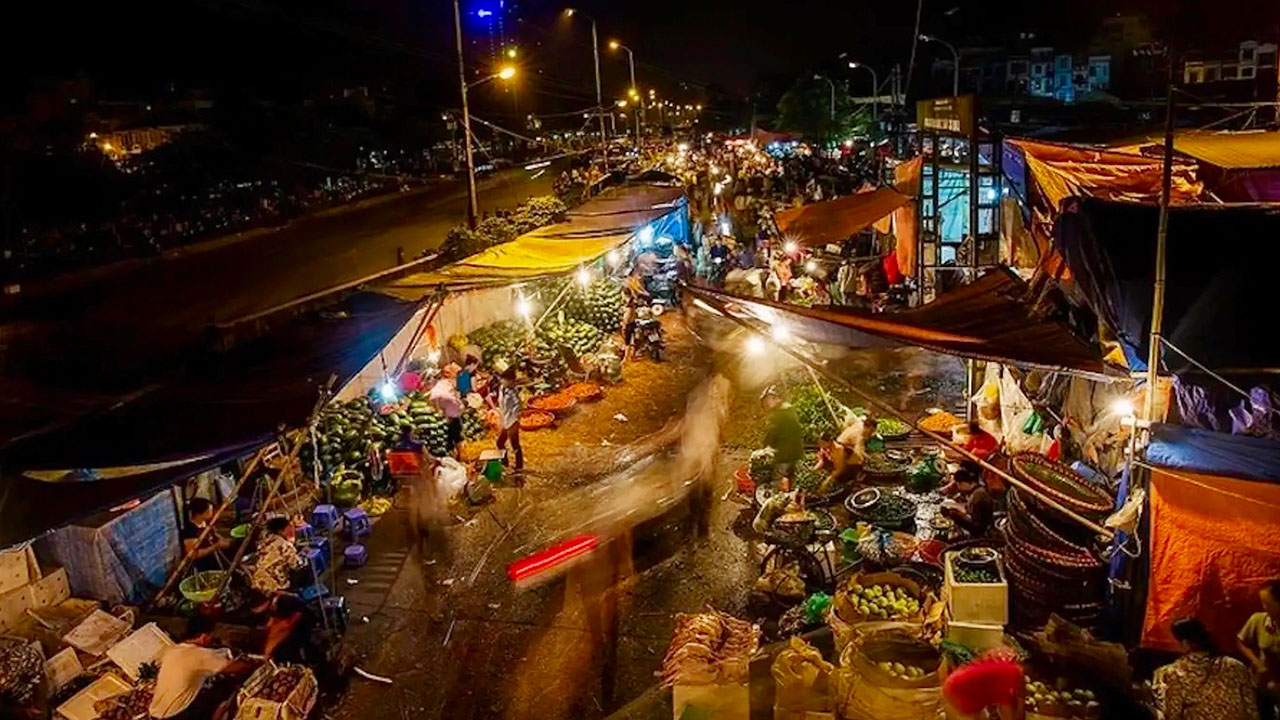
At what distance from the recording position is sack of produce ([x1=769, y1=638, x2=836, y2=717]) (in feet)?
21.9

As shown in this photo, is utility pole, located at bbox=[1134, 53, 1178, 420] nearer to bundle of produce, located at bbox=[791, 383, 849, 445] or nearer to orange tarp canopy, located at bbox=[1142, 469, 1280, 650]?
orange tarp canopy, located at bbox=[1142, 469, 1280, 650]

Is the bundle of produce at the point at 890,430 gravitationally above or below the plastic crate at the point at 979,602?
below

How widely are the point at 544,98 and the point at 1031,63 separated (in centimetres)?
4629

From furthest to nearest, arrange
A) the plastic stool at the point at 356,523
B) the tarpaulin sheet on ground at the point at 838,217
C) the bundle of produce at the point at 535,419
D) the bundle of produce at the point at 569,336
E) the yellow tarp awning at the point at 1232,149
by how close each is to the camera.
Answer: the bundle of produce at the point at 569,336 → the tarpaulin sheet on ground at the point at 838,217 → the bundle of produce at the point at 535,419 → the plastic stool at the point at 356,523 → the yellow tarp awning at the point at 1232,149

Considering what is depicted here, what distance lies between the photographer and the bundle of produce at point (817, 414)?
1328 centimetres

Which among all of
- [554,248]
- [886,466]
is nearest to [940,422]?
[886,466]

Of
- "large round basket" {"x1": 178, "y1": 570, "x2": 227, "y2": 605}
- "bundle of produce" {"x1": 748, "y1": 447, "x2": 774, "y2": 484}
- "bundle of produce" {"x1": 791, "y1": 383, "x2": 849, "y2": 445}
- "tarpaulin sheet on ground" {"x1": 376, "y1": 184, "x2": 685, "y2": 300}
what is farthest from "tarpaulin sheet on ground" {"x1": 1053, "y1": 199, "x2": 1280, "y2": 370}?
"large round basket" {"x1": 178, "y1": 570, "x2": 227, "y2": 605}

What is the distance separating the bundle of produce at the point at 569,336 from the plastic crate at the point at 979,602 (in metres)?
11.5

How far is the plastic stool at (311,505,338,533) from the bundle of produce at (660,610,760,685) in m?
5.22

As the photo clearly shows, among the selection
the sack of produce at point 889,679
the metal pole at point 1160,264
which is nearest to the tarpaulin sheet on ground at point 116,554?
the sack of produce at point 889,679

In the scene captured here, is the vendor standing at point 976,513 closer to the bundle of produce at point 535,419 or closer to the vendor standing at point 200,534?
the bundle of produce at point 535,419

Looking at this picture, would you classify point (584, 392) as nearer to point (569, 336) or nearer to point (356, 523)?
point (569, 336)

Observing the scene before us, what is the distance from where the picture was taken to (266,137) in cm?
4831

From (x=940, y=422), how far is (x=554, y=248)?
841cm
